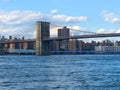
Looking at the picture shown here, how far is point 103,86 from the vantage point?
27.2m

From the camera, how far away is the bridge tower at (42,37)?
117312 mm

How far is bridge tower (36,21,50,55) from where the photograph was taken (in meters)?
117

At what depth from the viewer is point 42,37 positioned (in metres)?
119

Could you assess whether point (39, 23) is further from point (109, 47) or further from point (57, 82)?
point (57, 82)

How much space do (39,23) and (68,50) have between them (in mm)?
32486

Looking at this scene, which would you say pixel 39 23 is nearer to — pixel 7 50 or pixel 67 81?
pixel 7 50

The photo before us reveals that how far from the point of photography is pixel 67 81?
97.8 feet

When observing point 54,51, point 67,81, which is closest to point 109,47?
point 54,51

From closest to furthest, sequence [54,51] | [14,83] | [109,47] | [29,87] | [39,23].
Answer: [29,87]
[14,83]
[39,23]
[54,51]
[109,47]

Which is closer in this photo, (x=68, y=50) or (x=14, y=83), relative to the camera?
(x=14, y=83)

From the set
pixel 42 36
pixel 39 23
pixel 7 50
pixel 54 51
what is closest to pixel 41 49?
pixel 42 36

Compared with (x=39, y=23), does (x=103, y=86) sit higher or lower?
lower

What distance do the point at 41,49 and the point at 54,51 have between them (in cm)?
2822

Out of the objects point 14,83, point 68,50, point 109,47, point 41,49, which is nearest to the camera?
point 14,83
